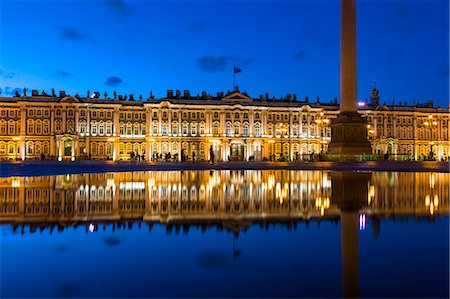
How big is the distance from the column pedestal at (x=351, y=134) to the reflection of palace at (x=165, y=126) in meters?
41.6

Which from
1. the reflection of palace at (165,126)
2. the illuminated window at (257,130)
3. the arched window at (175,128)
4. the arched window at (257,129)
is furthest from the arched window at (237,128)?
the arched window at (175,128)

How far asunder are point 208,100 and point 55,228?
7717cm

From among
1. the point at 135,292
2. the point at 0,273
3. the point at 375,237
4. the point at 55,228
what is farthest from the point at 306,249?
the point at 55,228

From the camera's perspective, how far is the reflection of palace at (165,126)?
80.1 m

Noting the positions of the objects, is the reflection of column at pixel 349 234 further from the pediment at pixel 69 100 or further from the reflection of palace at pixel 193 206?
the pediment at pixel 69 100

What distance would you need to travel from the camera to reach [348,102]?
35.2 metres

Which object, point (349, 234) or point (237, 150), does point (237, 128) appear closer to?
point (237, 150)

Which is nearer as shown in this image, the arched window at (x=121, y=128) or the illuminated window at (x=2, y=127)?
the illuminated window at (x=2, y=127)

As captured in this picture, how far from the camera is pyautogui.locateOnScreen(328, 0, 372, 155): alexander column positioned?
111 feet

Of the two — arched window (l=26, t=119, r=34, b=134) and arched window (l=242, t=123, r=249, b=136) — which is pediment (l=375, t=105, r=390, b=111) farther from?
arched window (l=26, t=119, r=34, b=134)

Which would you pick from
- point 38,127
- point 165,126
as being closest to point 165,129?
point 165,126

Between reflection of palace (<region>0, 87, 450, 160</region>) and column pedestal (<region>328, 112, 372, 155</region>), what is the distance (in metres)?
41.6

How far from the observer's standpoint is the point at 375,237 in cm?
720

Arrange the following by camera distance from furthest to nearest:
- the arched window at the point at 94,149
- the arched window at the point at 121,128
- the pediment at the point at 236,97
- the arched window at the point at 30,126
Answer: the pediment at the point at 236,97, the arched window at the point at 121,128, the arched window at the point at 94,149, the arched window at the point at 30,126
